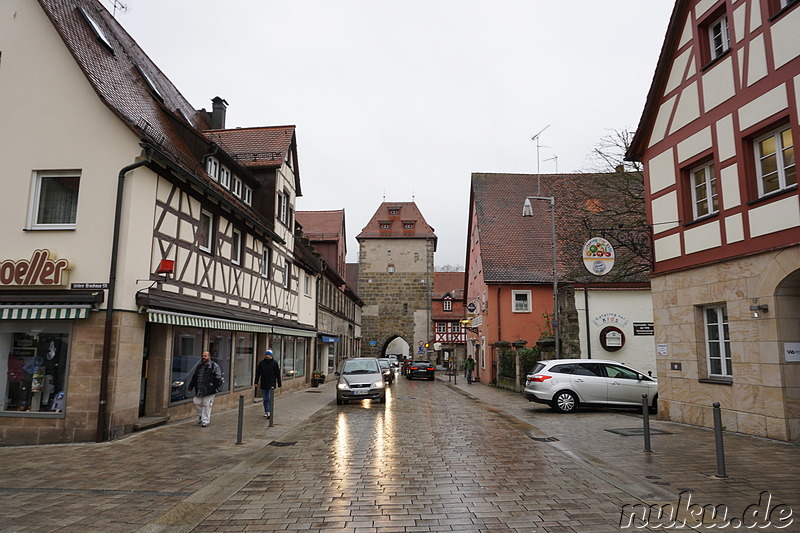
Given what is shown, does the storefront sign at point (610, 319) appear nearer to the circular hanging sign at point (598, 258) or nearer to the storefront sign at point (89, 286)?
the circular hanging sign at point (598, 258)

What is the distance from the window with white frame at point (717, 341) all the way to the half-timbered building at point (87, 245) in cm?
1115

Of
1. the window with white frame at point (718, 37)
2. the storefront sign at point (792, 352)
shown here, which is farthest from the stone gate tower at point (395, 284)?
the storefront sign at point (792, 352)

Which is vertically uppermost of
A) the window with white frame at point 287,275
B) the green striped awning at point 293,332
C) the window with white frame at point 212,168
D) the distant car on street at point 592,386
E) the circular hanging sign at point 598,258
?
the window with white frame at point 212,168

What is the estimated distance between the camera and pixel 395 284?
5353 centimetres

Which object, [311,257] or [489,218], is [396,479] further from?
[489,218]

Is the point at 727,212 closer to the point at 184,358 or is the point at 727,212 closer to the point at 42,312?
the point at 184,358

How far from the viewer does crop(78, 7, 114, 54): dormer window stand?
13242mm

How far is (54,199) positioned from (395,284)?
1694 inches

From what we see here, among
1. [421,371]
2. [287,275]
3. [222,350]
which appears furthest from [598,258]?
[421,371]

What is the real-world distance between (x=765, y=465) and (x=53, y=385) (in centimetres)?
1196

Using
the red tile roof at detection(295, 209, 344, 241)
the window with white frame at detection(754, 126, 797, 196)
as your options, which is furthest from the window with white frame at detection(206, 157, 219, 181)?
the red tile roof at detection(295, 209, 344, 241)

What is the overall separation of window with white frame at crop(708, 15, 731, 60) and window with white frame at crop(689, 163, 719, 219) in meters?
2.34

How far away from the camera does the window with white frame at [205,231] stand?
1378 centimetres

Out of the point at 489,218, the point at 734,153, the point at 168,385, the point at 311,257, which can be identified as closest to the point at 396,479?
the point at 168,385
